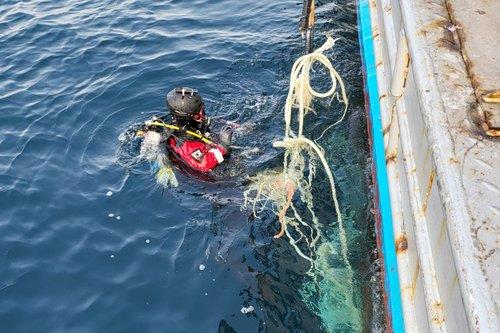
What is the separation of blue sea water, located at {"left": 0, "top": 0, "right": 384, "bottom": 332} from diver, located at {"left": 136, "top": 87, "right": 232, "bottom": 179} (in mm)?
309

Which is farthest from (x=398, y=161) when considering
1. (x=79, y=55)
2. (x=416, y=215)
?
(x=79, y=55)

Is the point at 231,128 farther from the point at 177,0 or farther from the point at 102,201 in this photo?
the point at 177,0

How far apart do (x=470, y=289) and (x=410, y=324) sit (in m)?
1.11

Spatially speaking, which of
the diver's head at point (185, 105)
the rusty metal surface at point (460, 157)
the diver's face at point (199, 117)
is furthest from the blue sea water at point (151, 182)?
the rusty metal surface at point (460, 157)

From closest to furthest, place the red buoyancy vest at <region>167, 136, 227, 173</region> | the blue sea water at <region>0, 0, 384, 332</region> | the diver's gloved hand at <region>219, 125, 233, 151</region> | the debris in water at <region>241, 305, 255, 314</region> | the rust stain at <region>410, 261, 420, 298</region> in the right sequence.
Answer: the rust stain at <region>410, 261, 420, 298</region>
the debris in water at <region>241, 305, 255, 314</region>
the blue sea water at <region>0, 0, 384, 332</region>
the red buoyancy vest at <region>167, 136, 227, 173</region>
the diver's gloved hand at <region>219, 125, 233, 151</region>

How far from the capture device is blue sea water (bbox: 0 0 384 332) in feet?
16.0

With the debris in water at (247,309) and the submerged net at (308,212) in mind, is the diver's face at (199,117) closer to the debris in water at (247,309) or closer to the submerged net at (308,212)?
the submerged net at (308,212)

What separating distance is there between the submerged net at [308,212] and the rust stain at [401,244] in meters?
0.86

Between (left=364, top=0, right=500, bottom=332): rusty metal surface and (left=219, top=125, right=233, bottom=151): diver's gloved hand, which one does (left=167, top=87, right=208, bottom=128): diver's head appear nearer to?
(left=219, top=125, right=233, bottom=151): diver's gloved hand

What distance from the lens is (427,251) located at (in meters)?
2.85

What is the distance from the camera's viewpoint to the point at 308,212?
550cm

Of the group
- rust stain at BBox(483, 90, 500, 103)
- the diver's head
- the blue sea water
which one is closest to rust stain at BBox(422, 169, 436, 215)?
rust stain at BBox(483, 90, 500, 103)

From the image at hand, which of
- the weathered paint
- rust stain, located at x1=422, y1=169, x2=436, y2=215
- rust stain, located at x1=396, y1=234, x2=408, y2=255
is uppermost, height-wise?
rust stain, located at x1=422, y1=169, x2=436, y2=215

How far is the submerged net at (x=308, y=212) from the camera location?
4539 millimetres
